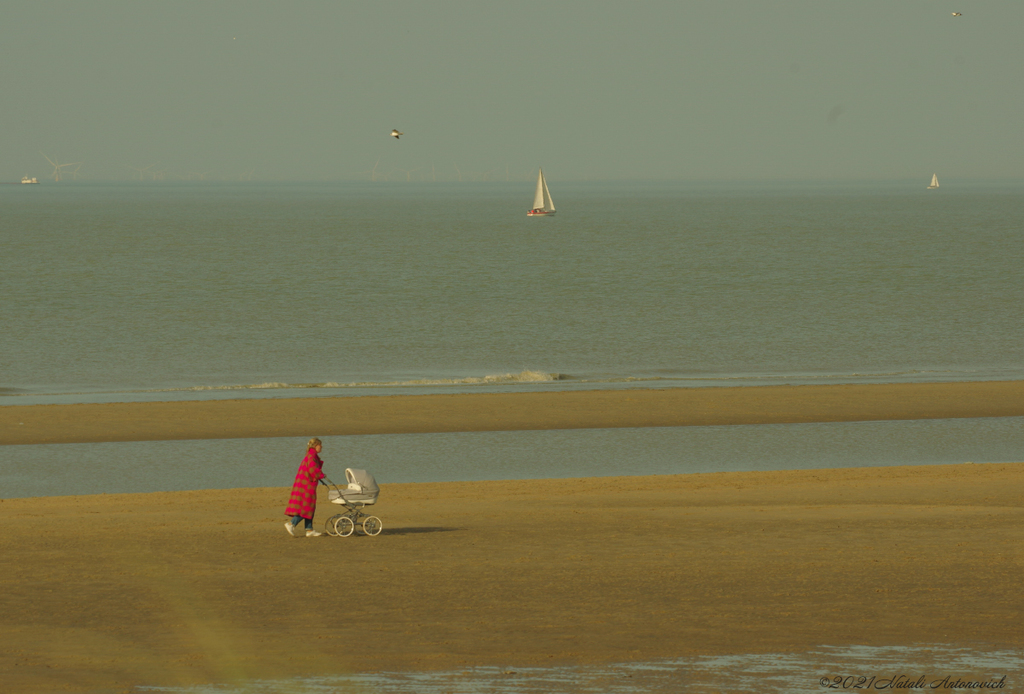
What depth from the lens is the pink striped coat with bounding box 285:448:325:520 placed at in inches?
632

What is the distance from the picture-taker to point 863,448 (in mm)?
26828

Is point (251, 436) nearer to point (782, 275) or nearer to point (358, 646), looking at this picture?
point (358, 646)

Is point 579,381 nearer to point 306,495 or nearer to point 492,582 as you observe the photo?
point 306,495

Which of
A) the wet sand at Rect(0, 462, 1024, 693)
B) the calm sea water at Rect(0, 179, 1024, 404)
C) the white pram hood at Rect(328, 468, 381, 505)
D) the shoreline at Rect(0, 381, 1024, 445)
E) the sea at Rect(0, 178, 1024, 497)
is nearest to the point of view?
the wet sand at Rect(0, 462, 1024, 693)

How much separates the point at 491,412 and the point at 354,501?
15599 mm

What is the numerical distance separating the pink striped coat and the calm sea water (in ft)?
61.7

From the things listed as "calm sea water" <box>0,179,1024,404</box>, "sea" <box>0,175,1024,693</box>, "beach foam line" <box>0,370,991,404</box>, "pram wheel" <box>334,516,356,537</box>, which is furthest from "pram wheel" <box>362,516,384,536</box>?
"beach foam line" <box>0,370,991,404</box>

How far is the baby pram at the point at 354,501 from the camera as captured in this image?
15930mm

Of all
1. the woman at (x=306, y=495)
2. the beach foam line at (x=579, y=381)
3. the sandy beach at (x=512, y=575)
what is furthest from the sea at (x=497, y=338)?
the woman at (x=306, y=495)

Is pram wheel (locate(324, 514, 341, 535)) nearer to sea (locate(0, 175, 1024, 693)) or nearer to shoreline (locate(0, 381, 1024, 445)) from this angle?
sea (locate(0, 175, 1024, 693))

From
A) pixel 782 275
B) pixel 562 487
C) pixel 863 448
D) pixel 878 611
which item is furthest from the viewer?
pixel 782 275

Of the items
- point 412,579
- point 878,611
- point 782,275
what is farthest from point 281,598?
point 782,275

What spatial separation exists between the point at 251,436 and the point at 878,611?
1887 centimetres

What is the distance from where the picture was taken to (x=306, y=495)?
16.4 meters
